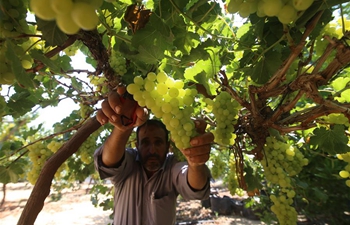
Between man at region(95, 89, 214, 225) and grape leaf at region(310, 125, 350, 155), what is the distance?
676mm

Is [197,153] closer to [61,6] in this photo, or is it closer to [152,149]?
Result: [61,6]

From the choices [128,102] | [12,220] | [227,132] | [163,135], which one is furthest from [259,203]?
[12,220]

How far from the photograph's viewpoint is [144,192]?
2049 millimetres

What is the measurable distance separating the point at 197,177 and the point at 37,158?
1317mm

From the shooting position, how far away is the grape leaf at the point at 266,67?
974 millimetres

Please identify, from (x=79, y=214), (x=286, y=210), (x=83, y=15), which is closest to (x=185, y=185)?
(x=286, y=210)

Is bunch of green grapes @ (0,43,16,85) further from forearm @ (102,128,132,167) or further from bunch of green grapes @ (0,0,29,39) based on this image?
forearm @ (102,128,132,167)

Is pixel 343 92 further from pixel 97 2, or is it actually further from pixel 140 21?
pixel 97 2

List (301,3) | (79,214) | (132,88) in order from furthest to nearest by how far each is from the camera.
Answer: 1. (79,214)
2. (132,88)
3. (301,3)

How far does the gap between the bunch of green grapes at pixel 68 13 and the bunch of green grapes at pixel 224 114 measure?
0.88m

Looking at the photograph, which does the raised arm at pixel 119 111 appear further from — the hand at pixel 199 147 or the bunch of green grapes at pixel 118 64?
the bunch of green grapes at pixel 118 64

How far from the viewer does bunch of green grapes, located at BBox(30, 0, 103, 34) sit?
1.13 ft

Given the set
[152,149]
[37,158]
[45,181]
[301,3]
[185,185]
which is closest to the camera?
[301,3]

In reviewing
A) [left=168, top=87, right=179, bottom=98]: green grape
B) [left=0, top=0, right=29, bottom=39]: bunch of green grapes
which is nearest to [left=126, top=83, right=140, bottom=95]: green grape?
[left=168, top=87, right=179, bottom=98]: green grape
